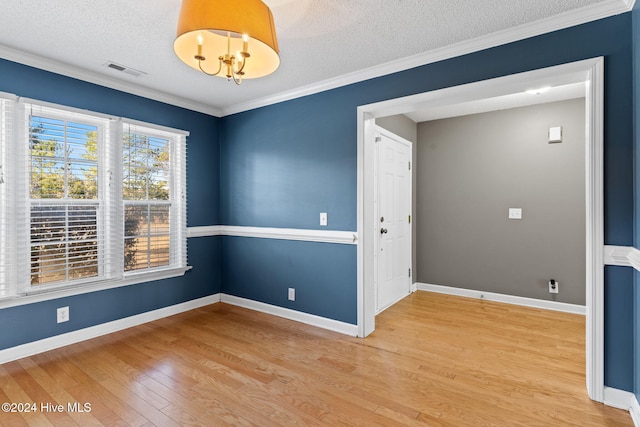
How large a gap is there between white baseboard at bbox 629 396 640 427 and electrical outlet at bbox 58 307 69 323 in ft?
13.7

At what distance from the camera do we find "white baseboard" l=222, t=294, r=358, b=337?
3162 mm

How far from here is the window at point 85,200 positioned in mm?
2572

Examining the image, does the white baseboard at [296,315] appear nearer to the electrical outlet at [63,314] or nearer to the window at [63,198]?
the window at [63,198]

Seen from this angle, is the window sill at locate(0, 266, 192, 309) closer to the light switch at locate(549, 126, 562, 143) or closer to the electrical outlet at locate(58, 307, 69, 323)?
the electrical outlet at locate(58, 307, 69, 323)

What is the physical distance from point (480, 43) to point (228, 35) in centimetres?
186

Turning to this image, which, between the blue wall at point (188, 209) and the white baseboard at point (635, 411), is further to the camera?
the blue wall at point (188, 209)

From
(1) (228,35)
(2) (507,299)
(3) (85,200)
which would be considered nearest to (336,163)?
(1) (228,35)

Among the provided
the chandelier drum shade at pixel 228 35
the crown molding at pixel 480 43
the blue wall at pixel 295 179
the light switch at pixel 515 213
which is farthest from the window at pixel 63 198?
the light switch at pixel 515 213

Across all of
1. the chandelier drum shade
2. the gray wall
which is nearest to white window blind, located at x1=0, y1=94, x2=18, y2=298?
the chandelier drum shade

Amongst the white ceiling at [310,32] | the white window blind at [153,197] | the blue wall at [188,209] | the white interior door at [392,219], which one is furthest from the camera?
the white interior door at [392,219]

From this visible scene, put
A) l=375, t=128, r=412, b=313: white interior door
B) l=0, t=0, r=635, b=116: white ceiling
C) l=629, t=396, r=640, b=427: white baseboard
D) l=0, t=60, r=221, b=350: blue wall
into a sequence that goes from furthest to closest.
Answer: l=375, t=128, r=412, b=313: white interior door → l=0, t=60, r=221, b=350: blue wall → l=0, t=0, r=635, b=116: white ceiling → l=629, t=396, r=640, b=427: white baseboard

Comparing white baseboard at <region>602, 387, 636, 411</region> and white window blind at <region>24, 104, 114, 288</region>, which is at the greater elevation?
white window blind at <region>24, 104, 114, 288</region>

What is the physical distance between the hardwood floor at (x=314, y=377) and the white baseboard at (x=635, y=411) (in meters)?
0.03

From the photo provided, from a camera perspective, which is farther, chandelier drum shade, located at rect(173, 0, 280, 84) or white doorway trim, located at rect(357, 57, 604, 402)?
white doorway trim, located at rect(357, 57, 604, 402)
